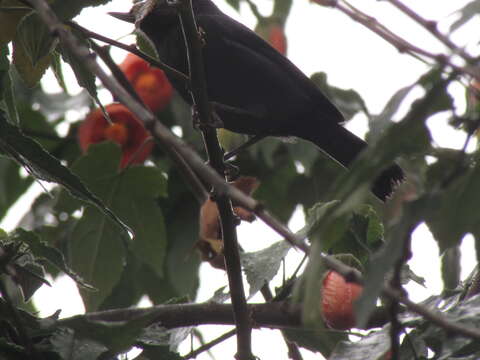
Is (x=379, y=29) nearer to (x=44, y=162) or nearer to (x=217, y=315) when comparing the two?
(x=44, y=162)

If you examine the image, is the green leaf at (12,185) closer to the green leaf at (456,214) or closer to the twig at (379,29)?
the twig at (379,29)

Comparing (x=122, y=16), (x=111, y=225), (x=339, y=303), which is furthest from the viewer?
(x=122, y=16)

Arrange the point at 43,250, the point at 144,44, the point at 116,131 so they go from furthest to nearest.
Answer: the point at 116,131
the point at 144,44
the point at 43,250

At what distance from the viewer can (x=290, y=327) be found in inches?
85.5

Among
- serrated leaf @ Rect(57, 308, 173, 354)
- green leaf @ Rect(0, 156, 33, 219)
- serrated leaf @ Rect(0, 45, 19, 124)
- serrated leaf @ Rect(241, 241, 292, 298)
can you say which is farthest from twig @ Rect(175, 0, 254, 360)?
green leaf @ Rect(0, 156, 33, 219)

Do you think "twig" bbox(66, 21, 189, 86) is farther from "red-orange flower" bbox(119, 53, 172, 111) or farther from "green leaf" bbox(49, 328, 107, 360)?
"red-orange flower" bbox(119, 53, 172, 111)

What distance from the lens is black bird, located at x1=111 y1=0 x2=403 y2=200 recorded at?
3.89 metres

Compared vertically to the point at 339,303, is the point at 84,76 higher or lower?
higher

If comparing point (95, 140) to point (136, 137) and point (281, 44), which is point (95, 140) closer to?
point (136, 137)

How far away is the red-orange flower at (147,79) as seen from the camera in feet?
13.9

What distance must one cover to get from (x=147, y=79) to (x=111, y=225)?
164 cm

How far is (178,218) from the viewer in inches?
155

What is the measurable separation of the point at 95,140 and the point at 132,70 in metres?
0.54

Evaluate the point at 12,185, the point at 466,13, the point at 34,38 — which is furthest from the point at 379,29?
the point at 12,185
